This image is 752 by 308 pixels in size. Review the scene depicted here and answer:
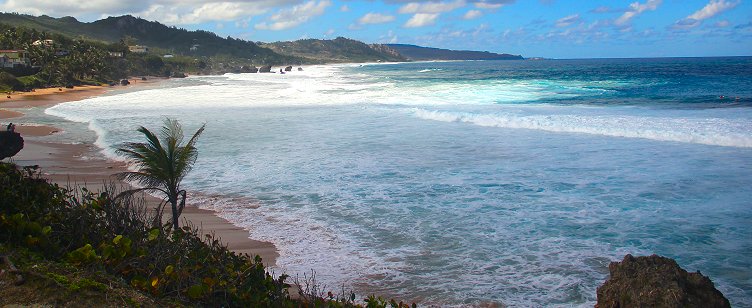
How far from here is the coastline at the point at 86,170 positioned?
29.8ft

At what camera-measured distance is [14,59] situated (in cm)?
5462

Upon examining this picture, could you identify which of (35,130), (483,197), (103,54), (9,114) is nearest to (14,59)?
(103,54)

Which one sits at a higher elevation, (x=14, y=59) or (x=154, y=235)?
(x=14, y=59)

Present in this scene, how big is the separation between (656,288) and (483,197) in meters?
6.55

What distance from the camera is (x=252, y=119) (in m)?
26.9

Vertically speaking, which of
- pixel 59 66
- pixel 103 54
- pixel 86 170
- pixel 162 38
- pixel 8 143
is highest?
pixel 162 38

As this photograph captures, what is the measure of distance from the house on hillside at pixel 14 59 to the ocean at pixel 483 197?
3278cm

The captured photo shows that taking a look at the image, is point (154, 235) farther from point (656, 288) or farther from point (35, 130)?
point (35, 130)

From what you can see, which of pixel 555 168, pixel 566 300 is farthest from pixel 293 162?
pixel 566 300

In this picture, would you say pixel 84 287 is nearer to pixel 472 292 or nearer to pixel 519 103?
pixel 472 292

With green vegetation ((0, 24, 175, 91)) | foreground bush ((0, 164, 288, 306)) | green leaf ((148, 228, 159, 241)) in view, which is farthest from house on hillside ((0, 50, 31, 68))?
green leaf ((148, 228, 159, 241))

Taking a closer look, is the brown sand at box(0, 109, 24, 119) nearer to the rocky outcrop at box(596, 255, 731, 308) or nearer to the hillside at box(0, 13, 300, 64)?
the rocky outcrop at box(596, 255, 731, 308)

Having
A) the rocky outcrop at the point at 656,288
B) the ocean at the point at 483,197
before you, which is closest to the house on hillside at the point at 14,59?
the ocean at the point at 483,197

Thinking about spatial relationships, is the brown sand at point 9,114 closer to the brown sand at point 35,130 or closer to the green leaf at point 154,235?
the brown sand at point 35,130
